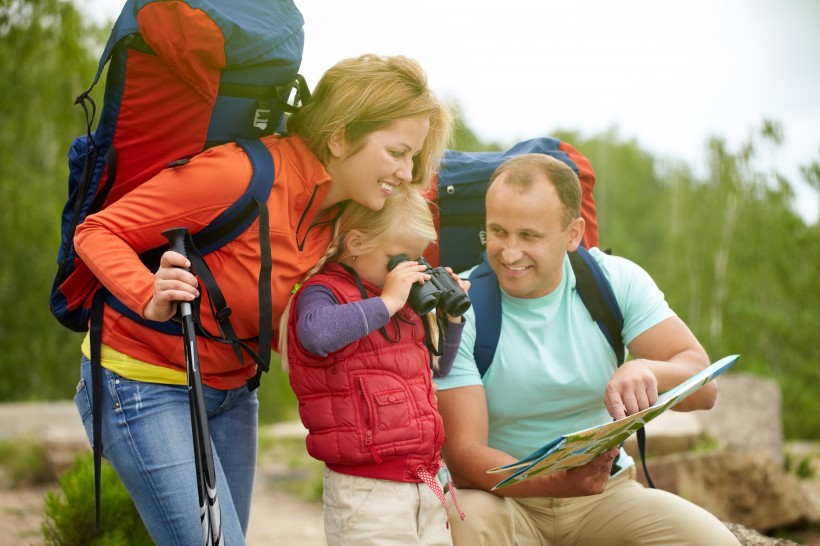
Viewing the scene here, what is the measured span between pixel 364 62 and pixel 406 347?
91 centimetres

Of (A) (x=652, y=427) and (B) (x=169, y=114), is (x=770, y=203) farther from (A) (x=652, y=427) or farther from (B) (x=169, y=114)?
(B) (x=169, y=114)

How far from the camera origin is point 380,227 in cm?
282

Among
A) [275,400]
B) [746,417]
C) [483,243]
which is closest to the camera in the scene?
[483,243]

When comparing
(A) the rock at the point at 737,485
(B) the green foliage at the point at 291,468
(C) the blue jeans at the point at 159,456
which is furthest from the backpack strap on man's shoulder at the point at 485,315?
(B) the green foliage at the point at 291,468

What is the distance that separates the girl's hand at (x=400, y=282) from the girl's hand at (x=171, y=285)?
58cm

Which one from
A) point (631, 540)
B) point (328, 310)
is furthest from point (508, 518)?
point (328, 310)

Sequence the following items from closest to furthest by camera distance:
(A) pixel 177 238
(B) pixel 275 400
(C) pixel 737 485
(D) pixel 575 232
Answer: (A) pixel 177 238 < (D) pixel 575 232 < (C) pixel 737 485 < (B) pixel 275 400

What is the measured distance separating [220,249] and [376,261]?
0.52 meters

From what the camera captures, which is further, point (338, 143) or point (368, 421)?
point (338, 143)

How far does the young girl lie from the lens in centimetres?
259

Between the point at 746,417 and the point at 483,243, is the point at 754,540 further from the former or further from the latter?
the point at 746,417

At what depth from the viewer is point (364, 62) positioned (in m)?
2.84

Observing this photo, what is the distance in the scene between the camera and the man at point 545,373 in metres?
3.14

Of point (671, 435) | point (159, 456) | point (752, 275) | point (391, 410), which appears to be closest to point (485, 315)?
point (391, 410)
